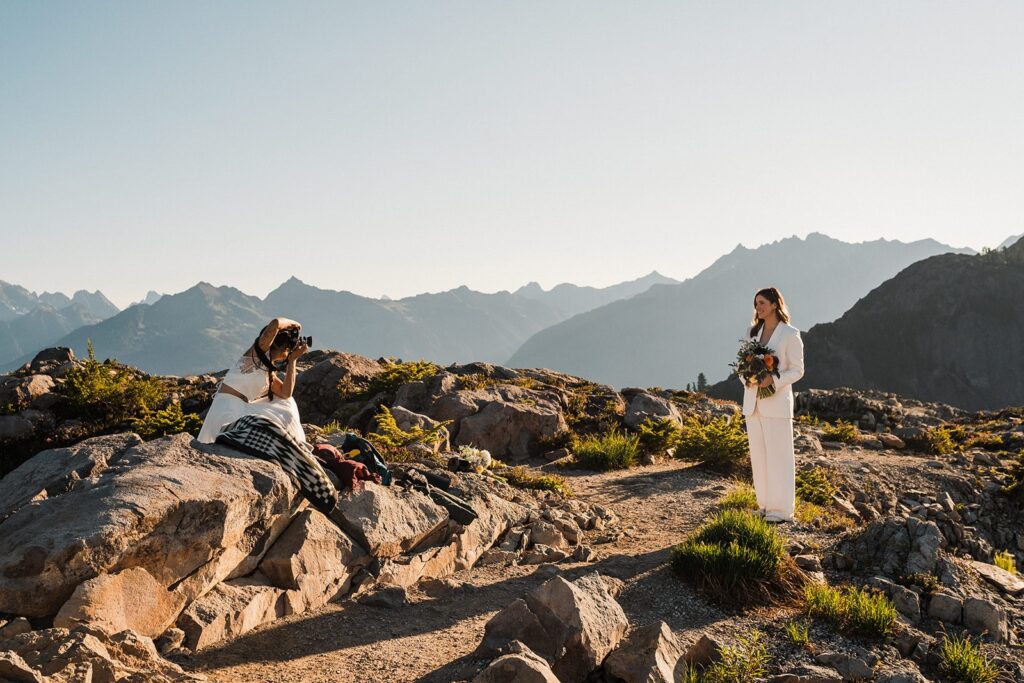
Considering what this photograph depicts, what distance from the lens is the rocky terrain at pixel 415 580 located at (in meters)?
4.84

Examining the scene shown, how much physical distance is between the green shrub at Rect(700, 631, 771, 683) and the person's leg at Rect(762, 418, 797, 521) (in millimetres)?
3875

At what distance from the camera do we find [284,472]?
21.7ft

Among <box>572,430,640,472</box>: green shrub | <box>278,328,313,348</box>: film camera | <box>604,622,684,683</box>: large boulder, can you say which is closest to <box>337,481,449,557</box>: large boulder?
<box>278,328,313,348</box>: film camera

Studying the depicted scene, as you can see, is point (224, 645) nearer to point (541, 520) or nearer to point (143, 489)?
point (143, 489)

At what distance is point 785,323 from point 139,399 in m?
14.3

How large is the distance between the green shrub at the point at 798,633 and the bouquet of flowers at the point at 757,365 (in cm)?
359

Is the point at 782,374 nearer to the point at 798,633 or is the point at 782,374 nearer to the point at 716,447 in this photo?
the point at 798,633

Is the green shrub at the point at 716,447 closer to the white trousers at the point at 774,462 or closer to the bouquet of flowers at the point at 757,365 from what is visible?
the white trousers at the point at 774,462

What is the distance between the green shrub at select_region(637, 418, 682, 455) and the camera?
16562mm

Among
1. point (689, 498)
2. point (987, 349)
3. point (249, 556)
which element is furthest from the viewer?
point (987, 349)

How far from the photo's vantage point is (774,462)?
9.76 metres

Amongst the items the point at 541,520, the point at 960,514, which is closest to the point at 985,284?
the point at 960,514

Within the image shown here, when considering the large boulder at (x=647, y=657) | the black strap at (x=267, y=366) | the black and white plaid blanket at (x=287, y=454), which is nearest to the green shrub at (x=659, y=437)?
the black strap at (x=267, y=366)

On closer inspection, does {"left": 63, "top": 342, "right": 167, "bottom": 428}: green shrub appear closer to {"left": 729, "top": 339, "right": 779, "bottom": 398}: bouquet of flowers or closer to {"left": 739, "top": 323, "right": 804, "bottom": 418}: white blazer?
{"left": 729, "top": 339, "right": 779, "bottom": 398}: bouquet of flowers
